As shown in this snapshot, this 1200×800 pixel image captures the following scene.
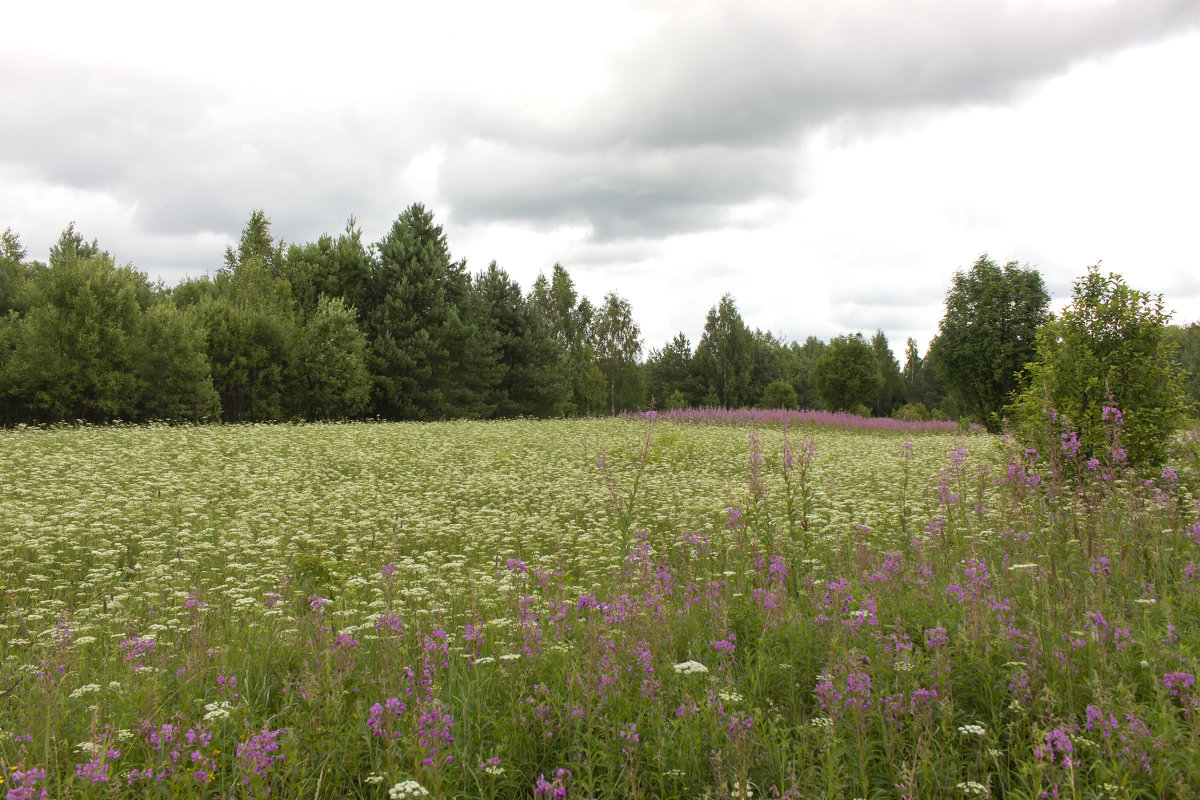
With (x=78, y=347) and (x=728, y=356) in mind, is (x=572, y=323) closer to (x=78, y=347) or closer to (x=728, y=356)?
(x=728, y=356)

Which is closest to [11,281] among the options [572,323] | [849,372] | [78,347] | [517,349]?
[78,347]

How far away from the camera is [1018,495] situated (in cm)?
566

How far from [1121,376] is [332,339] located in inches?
1165

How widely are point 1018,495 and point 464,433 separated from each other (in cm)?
1735

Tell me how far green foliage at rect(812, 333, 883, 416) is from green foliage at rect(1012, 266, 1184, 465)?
45773 millimetres

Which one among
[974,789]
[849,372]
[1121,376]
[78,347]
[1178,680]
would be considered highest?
[849,372]

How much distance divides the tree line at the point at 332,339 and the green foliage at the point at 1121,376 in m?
18.6

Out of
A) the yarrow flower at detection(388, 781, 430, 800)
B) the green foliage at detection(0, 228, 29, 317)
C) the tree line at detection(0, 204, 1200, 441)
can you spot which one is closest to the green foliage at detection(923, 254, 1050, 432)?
the tree line at detection(0, 204, 1200, 441)

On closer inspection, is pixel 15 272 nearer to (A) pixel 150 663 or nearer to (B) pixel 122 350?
(B) pixel 122 350

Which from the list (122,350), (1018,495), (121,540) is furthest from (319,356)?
(1018,495)

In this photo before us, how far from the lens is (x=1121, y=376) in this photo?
8953 millimetres

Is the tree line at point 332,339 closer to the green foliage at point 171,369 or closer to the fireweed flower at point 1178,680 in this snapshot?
the green foliage at point 171,369

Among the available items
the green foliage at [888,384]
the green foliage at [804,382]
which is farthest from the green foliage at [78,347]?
the green foliage at [888,384]

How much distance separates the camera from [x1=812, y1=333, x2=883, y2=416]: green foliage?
53500 millimetres
